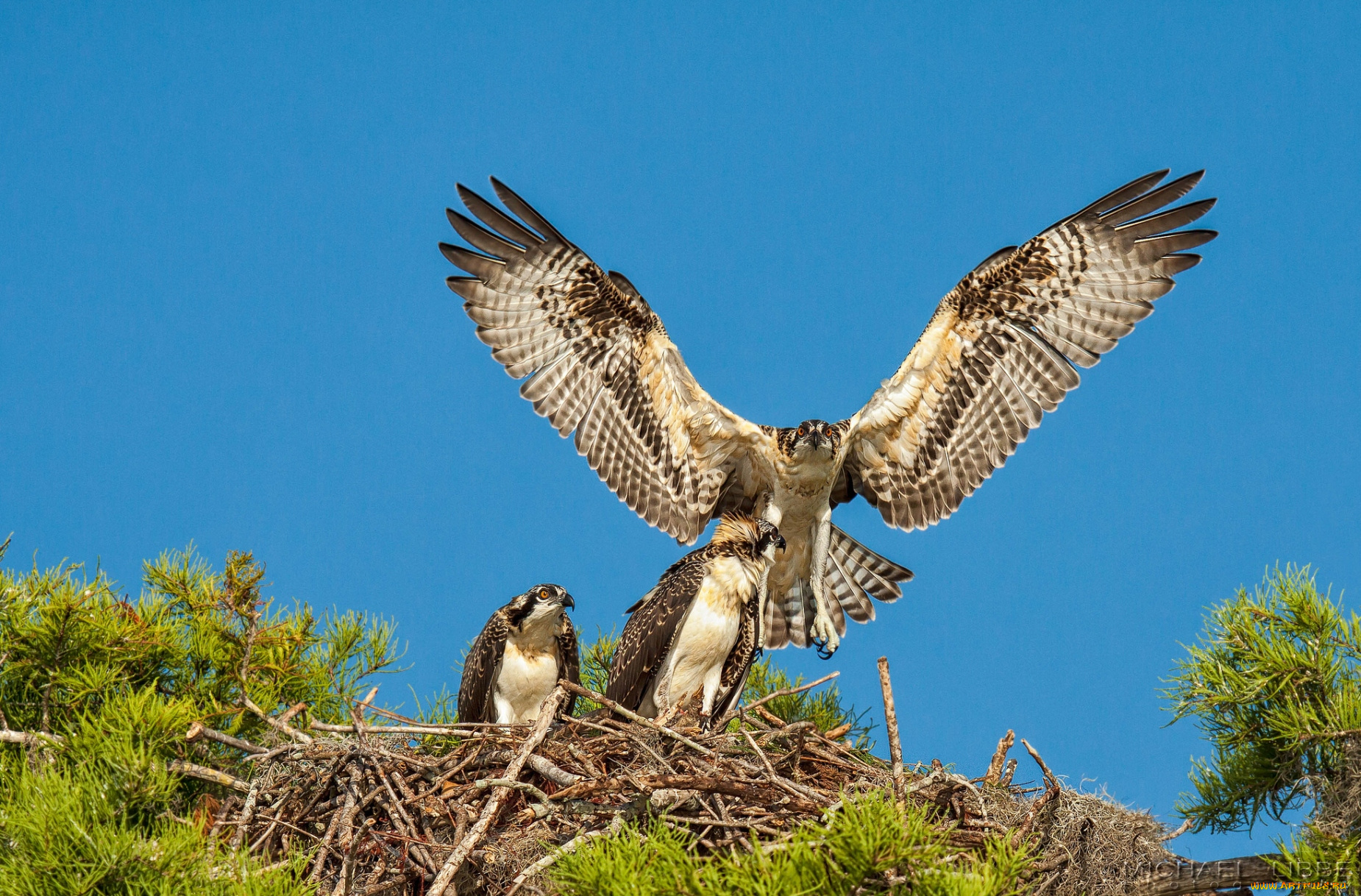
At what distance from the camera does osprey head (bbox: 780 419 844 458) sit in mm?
8898

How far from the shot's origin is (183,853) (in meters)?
5.39

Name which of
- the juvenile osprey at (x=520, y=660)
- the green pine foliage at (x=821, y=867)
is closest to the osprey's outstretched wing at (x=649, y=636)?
the juvenile osprey at (x=520, y=660)

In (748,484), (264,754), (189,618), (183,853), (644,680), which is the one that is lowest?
(183,853)

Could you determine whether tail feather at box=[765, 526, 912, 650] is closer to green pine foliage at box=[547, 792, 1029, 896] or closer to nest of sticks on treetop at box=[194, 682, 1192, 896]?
nest of sticks on treetop at box=[194, 682, 1192, 896]

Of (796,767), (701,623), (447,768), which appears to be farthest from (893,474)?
(447,768)

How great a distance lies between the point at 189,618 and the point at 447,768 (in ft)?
7.28

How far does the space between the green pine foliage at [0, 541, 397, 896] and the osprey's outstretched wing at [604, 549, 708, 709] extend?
5.42 ft

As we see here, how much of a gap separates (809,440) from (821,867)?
4499 millimetres

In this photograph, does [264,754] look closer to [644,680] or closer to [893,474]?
[644,680]

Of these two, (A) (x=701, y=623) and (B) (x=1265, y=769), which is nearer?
(B) (x=1265, y=769)

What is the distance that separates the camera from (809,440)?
350 inches

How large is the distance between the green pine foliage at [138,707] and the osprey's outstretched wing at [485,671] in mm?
912

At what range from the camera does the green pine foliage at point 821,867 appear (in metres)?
4.61

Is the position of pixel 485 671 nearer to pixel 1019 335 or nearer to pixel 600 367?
pixel 600 367
